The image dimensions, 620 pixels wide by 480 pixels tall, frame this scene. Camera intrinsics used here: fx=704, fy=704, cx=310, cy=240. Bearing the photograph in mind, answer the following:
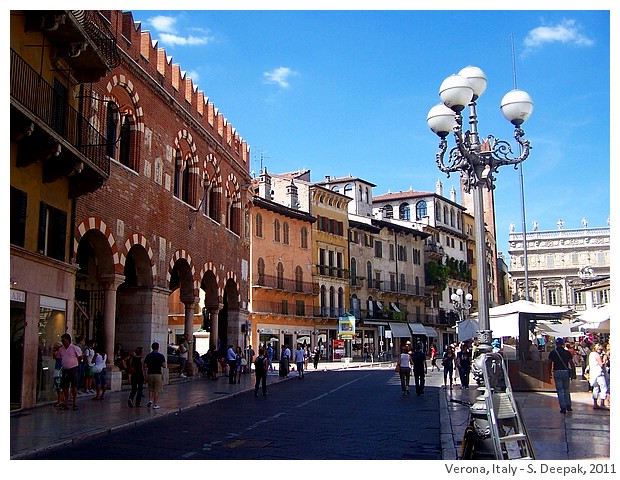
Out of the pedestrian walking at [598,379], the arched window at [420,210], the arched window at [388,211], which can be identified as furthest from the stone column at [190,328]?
the arched window at [420,210]

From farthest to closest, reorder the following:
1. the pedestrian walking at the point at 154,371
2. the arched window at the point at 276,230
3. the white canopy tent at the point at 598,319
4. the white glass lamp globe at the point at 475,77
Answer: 1. the arched window at the point at 276,230
2. the white canopy tent at the point at 598,319
3. the pedestrian walking at the point at 154,371
4. the white glass lamp globe at the point at 475,77

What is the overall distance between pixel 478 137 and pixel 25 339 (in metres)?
10.7

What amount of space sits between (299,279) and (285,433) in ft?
139

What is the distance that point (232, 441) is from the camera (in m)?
11.6

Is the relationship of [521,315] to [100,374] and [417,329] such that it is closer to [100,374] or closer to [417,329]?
[100,374]

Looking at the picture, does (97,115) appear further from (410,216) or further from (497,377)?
(410,216)

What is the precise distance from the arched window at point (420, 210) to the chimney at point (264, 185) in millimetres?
22858

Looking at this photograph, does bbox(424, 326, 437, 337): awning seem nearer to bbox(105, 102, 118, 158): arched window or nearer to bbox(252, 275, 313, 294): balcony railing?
bbox(252, 275, 313, 294): balcony railing

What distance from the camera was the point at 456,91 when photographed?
10766 mm

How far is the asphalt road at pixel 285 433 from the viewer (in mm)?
10320

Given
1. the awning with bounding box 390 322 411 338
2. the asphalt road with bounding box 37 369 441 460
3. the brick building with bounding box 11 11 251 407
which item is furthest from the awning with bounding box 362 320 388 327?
the asphalt road with bounding box 37 369 441 460

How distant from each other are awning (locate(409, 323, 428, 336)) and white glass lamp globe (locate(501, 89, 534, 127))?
187ft

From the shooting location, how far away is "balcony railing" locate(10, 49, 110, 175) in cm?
1469

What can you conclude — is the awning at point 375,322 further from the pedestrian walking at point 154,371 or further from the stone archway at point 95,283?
the pedestrian walking at point 154,371
